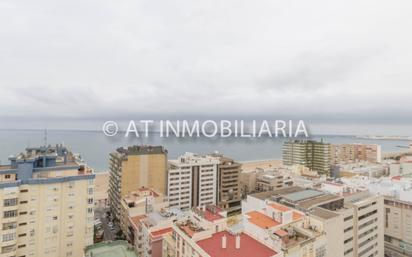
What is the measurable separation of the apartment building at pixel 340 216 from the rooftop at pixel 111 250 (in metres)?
14.6

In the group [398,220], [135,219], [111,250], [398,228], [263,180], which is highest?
[111,250]

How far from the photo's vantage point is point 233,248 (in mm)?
17781

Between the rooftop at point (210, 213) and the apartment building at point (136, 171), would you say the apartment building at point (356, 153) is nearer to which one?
the apartment building at point (136, 171)

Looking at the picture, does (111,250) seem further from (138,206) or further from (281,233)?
(281,233)

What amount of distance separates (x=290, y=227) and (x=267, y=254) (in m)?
4.56

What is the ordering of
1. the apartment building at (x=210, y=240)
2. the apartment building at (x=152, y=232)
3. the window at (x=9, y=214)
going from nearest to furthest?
the apartment building at (x=210, y=240)
the window at (x=9, y=214)
the apartment building at (x=152, y=232)

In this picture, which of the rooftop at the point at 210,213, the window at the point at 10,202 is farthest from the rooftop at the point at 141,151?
the window at the point at 10,202

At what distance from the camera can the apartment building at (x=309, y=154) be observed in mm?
74938

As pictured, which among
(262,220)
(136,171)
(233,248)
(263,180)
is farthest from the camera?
(263,180)

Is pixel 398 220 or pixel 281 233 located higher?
pixel 281 233

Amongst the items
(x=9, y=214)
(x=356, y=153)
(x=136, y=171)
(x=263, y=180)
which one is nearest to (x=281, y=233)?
(x=9, y=214)

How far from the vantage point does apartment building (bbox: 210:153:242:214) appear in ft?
162

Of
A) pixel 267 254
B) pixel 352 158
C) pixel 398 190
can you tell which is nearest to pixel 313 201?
pixel 267 254

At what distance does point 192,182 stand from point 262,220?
1050 inches
